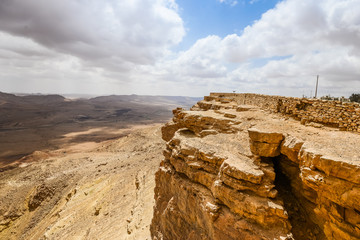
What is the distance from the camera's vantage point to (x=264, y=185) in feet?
20.6

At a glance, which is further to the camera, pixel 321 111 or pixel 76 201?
pixel 76 201

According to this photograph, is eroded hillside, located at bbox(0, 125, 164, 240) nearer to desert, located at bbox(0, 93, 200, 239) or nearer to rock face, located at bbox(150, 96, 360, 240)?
desert, located at bbox(0, 93, 200, 239)

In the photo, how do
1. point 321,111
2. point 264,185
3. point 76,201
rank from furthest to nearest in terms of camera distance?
1. point 76,201
2. point 321,111
3. point 264,185

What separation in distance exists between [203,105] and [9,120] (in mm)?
78164

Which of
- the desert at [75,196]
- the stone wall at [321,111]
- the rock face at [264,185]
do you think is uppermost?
the stone wall at [321,111]

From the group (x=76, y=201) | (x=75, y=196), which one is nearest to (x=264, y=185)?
(x=76, y=201)

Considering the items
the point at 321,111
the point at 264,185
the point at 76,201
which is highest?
the point at 321,111

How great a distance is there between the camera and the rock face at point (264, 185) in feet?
16.5

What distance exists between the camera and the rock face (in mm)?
5023

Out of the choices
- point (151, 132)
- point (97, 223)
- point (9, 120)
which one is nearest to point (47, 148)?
point (151, 132)

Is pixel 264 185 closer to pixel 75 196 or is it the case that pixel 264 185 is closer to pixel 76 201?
pixel 76 201

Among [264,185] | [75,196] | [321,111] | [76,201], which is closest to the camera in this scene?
[264,185]

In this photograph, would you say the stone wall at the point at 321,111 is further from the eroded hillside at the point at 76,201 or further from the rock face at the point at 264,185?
the eroded hillside at the point at 76,201

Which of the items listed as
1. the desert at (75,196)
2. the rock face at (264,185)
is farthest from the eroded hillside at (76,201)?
the rock face at (264,185)
